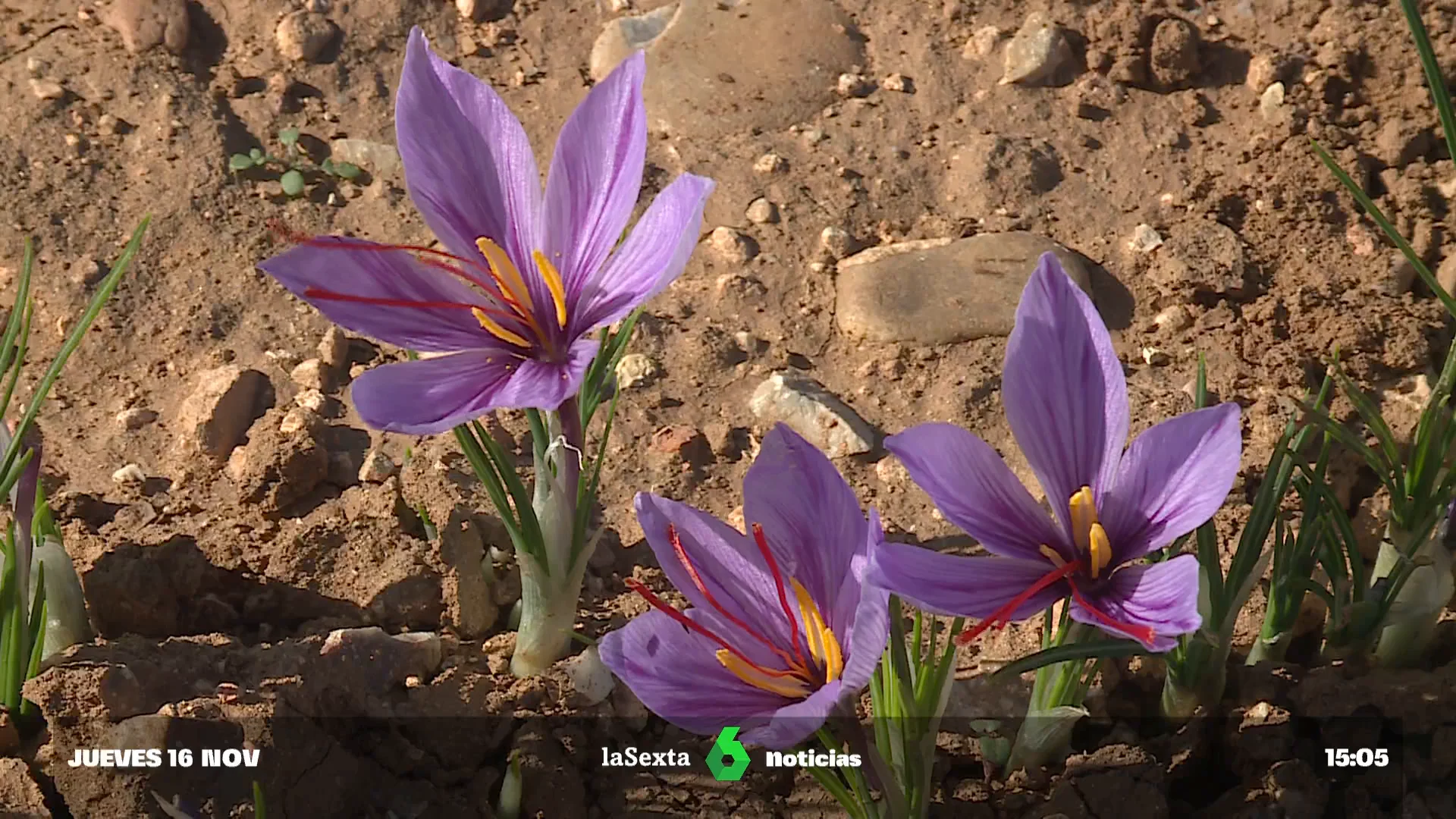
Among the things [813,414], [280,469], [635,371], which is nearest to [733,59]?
[635,371]

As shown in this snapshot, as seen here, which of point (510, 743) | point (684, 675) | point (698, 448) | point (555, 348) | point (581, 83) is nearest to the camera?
point (684, 675)

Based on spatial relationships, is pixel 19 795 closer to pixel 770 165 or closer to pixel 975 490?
pixel 975 490

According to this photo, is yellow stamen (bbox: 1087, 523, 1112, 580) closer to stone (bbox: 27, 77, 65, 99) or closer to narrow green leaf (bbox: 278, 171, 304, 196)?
narrow green leaf (bbox: 278, 171, 304, 196)

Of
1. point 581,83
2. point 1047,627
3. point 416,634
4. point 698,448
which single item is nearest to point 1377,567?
point 1047,627

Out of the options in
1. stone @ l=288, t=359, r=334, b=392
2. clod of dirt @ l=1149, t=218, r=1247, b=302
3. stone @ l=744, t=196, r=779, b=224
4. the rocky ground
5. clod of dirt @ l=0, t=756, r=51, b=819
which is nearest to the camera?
clod of dirt @ l=0, t=756, r=51, b=819

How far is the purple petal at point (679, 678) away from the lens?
59.7 inches

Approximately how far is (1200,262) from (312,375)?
1.63 m

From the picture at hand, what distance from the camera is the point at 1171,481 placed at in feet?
5.12

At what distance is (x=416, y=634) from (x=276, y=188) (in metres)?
1.19

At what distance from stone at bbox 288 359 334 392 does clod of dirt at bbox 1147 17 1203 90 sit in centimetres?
180

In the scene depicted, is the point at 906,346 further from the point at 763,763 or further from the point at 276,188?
the point at 276,188

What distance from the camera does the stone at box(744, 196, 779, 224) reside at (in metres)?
2.79

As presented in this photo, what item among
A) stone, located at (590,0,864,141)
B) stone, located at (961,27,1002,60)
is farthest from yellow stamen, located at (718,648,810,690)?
stone, located at (961,27,1002,60)

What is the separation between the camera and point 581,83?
10.1 ft
